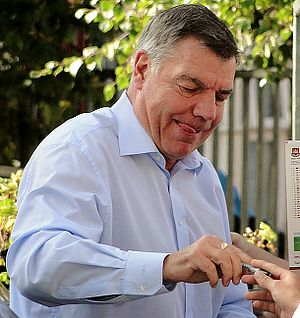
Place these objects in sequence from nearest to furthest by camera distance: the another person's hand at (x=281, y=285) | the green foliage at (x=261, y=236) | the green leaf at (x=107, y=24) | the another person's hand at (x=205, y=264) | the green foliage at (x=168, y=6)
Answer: the another person's hand at (x=205, y=264)
the another person's hand at (x=281, y=285)
the green foliage at (x=261, y=236)
the green foliage at (x=168, y=6)
the green leaf at (x=107, y=24)

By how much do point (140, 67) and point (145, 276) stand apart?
2.24ft

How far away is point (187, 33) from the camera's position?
2877 mm

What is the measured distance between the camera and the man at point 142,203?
2570 mm

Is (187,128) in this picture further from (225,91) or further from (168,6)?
(168,6)

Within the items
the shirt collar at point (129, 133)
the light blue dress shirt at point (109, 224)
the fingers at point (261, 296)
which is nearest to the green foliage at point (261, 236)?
the light blue dress shirt at point (109, 224)

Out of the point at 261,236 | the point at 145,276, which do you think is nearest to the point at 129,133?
the point at 145,276

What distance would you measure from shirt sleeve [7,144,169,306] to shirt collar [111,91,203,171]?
0.90 feet

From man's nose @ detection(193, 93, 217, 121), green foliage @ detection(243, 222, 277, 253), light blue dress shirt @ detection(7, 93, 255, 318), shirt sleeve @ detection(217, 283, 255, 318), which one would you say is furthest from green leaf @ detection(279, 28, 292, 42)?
man's nose @ detection(193, 93, 217, 121)

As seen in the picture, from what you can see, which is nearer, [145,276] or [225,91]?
[145,276]

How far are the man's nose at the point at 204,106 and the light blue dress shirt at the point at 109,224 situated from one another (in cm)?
19

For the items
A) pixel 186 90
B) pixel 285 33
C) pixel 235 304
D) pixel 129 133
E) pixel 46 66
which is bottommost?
pixel 235 304

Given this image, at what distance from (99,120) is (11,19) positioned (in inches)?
173

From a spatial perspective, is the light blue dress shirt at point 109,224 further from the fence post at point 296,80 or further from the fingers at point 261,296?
the fence post at point 296,80

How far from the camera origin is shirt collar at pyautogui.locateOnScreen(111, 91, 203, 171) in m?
2.96
